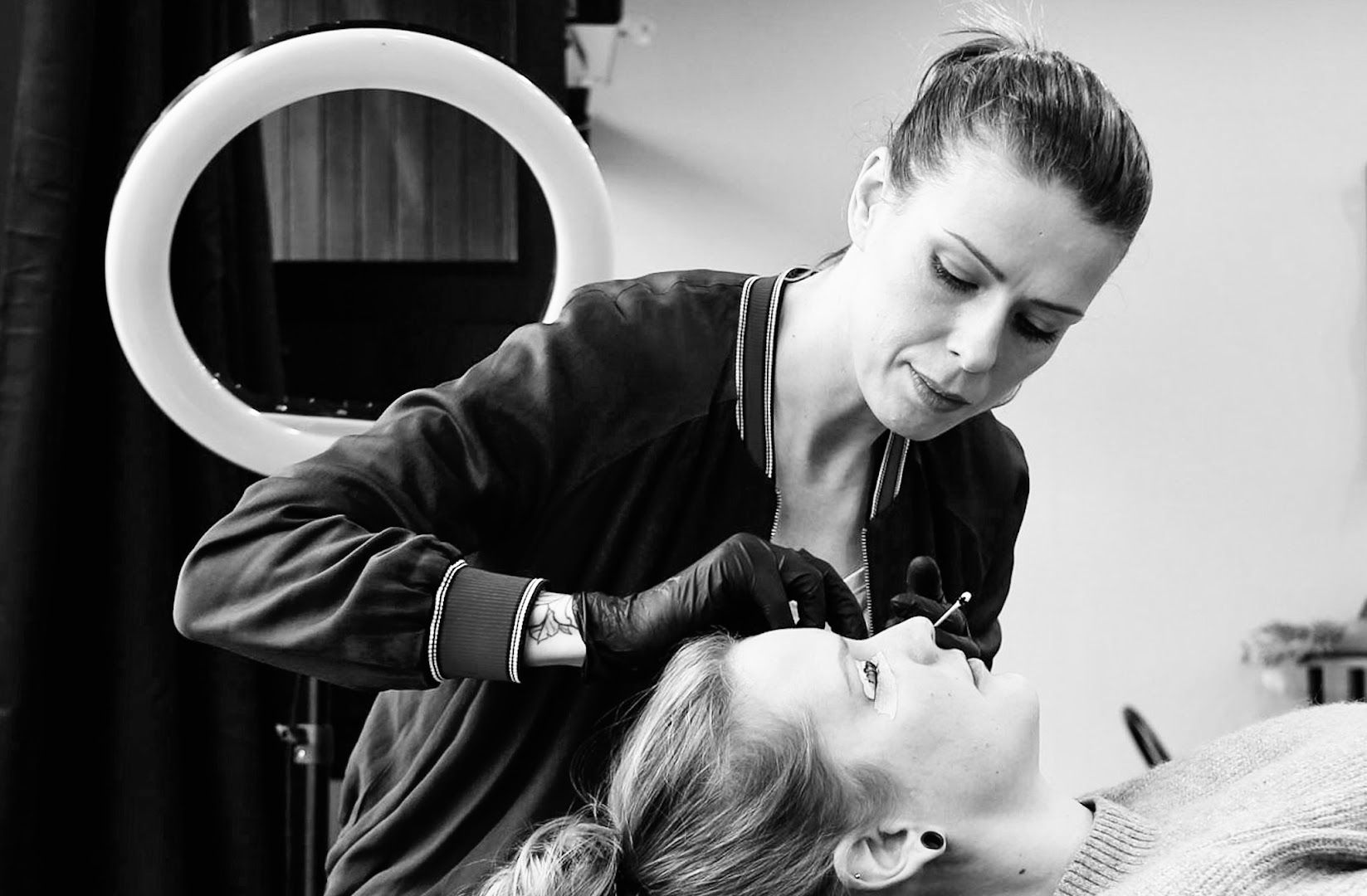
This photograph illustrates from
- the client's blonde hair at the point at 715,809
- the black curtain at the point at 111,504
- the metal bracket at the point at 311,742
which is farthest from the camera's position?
the black curtain at the point at 111,504

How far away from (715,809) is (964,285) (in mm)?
491

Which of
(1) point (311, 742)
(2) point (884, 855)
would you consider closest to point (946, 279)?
(2) point (884, 855)

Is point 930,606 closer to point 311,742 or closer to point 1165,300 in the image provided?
point 311,742

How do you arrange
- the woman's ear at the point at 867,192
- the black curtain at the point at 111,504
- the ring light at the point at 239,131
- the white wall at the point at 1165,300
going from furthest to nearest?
1. the white wall at the point at 1165,300
2. the black curtain at the point at 111,504
3. the ring light at the point at 239,131
4. the woman's ear at the point at 867,192

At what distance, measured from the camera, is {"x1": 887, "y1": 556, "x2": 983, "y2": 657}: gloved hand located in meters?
1.29

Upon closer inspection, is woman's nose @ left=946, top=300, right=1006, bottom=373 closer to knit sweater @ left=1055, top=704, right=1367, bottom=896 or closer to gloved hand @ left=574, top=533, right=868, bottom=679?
gloved hand @ left=574, top=533, right=868, bottom=679

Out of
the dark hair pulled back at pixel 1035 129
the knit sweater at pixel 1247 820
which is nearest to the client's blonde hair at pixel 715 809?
the knit sweater at pixel 1247 820

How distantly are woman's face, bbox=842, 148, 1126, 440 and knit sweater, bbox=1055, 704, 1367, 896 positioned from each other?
1.32ft

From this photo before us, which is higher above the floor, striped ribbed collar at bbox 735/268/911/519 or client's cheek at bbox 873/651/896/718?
striped ribbed collar at bbox 735/268/911/519

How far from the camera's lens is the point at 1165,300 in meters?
3.67

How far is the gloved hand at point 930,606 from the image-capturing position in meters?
1.29

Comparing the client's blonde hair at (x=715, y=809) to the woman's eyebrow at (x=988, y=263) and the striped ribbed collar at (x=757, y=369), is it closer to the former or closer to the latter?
the striped ribbed collar at (x=757, y=369)

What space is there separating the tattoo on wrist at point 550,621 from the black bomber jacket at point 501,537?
14mm

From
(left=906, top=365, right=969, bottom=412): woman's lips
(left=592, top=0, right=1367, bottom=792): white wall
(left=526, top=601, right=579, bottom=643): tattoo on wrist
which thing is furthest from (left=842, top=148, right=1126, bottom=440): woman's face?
(left=592, top=0, right=1367, bottom=792): white wall
